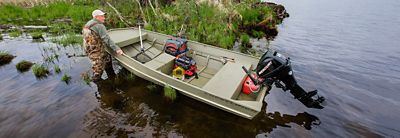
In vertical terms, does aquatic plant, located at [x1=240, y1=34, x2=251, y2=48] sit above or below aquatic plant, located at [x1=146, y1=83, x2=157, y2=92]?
above

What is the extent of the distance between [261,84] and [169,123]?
2.57m

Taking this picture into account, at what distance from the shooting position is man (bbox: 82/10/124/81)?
249 inches

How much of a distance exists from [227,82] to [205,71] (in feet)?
5.81

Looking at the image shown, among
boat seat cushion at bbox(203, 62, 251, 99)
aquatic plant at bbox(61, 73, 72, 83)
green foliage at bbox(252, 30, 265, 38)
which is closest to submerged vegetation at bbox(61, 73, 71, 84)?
aquatic plant at bbox(61, 73, 72, 83)

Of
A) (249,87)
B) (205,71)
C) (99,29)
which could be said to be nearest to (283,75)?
(249,87)

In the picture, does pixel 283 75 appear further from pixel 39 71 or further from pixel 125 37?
pixel 39 71

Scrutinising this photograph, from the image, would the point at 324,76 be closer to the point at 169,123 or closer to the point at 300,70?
the point at 300,70

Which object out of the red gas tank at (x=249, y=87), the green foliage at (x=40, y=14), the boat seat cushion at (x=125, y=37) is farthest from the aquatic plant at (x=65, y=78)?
the green foliage at (x=40, y=14)

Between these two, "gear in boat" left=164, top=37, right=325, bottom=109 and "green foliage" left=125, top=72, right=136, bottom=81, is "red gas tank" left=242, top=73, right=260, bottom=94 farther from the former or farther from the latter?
"green foliage" left=125, top=72, right=136, bottom=81

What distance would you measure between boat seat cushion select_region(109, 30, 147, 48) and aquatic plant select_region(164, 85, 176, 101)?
2700 mm

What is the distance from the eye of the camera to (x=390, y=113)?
20.2ft

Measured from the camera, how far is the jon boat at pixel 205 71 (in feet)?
16.4

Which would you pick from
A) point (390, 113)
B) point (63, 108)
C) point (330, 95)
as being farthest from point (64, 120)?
point (390, 113)

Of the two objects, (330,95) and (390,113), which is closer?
(390,113)
